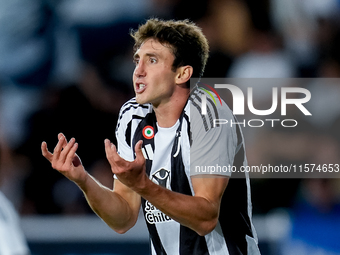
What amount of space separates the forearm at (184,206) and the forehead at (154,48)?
2.81 feet

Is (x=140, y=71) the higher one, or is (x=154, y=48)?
(x=154, y=48)

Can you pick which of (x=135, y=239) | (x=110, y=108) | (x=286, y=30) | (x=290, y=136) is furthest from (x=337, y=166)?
(x=110, y=108)

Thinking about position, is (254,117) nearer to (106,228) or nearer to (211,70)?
(211,70)

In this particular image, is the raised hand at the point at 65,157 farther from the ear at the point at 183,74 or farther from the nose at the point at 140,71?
the ear at the point at 183,74

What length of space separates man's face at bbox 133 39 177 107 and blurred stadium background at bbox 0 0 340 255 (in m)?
1.20

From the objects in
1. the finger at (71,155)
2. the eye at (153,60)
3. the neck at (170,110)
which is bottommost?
the finger at (71,155)

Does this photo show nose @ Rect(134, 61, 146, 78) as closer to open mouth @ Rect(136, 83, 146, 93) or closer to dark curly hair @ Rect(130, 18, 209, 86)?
open mouth @ Rect(136, 83, 146, 93)

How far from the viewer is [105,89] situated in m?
3.71

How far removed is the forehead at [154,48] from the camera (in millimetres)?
2361

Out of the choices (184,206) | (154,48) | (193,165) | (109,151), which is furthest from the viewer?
(154,48)

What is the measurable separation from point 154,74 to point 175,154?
0.44 m

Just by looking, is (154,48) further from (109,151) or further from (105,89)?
(105,89)

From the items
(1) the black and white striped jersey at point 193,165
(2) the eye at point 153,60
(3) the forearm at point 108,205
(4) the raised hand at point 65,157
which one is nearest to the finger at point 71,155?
(4) the raised hand at point 65,157

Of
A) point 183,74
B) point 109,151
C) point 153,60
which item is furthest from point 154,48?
point 109,151
